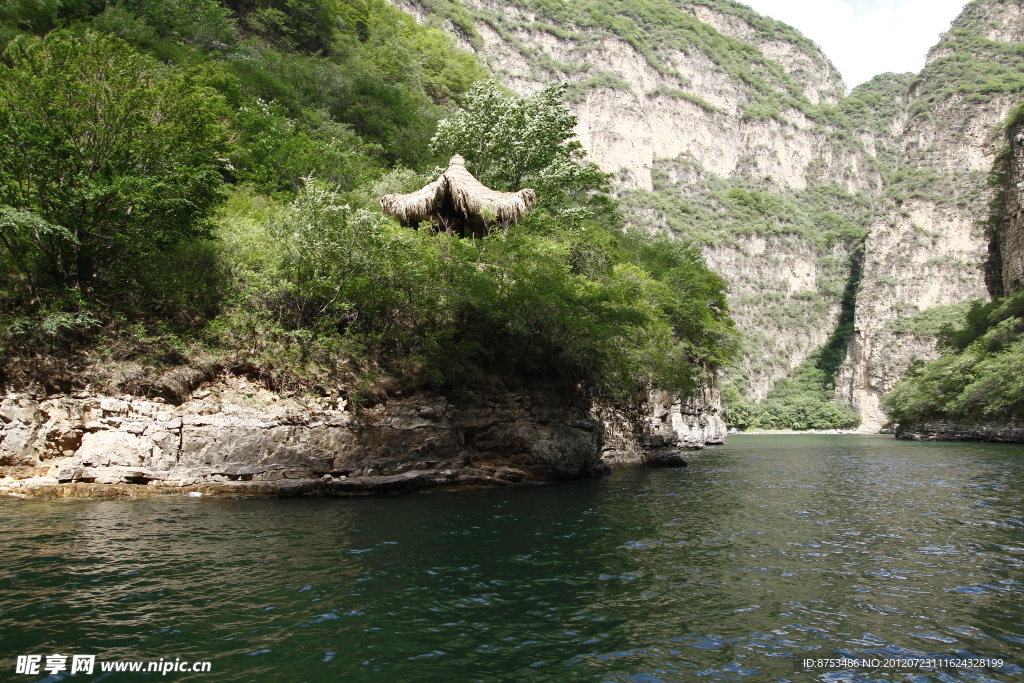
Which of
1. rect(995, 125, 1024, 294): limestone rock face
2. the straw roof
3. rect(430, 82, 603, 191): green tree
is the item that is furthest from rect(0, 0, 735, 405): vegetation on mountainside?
rect(995, 125, 1024, 294): limestone rock face

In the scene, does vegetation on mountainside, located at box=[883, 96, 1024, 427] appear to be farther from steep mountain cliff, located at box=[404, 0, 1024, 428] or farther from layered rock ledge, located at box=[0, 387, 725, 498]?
steep mountain cliff, located at box=[404, 0, 1024, 428]

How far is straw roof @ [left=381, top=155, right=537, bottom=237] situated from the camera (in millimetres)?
22125

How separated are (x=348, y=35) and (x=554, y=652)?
5032 cm

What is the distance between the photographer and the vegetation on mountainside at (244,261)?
14.5 meters

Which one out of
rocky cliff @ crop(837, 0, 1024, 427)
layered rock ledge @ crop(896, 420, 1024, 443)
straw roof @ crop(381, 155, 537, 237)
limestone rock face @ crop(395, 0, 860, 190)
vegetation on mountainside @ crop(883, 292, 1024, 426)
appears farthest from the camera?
limestone rock face @ crop(395, 0, 860, 190)

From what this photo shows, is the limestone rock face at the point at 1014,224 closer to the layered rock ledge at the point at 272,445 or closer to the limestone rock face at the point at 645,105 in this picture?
the layered rock ledge at the point at 272,445

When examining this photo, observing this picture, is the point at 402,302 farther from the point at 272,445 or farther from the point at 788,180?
the point at 788,180

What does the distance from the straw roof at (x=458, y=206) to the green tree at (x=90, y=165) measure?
746 cm

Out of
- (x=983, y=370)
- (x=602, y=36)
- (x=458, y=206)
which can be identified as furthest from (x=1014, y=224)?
(x=602, y=36)

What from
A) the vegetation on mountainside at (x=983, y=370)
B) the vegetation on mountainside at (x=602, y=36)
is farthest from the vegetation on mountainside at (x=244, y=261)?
the vegetation on mountainside at (x=602, y=36)

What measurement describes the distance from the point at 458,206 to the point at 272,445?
11733mm

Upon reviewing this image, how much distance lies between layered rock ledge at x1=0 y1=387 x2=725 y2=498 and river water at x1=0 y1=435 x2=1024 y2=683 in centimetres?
109

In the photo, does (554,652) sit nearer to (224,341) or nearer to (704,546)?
(704,546)

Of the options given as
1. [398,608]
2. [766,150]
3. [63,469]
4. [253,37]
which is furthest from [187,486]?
[766,150]
